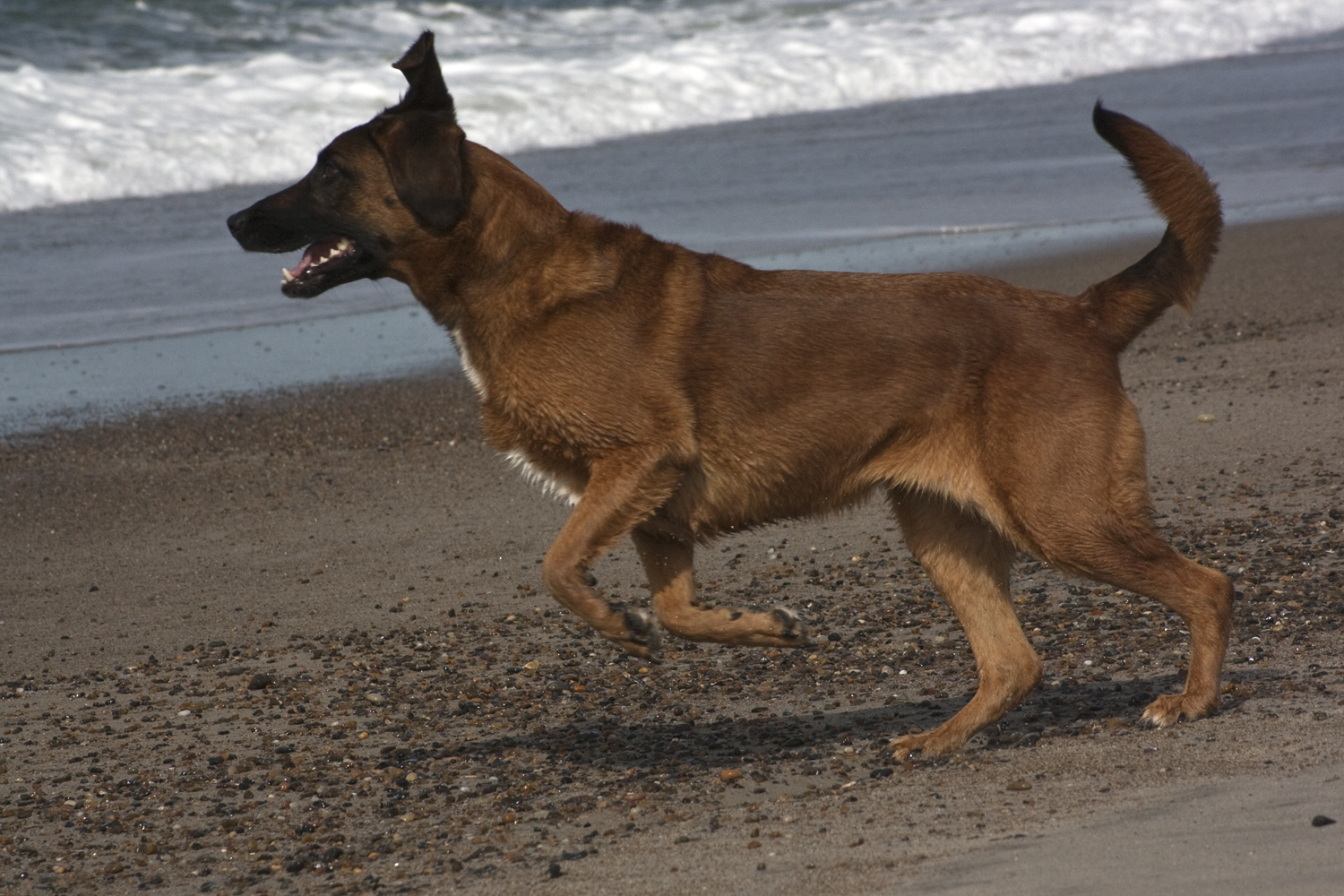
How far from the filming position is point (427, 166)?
175 inches

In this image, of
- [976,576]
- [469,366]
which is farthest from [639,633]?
[976,576]

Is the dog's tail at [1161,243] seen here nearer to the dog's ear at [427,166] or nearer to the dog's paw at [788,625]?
the dog's paw at [788,625]

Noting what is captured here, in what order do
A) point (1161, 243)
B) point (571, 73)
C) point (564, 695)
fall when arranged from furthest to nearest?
1. point (571, 73)
2. point (564, 695)
3. point (1161, 243)

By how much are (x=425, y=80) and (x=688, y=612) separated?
1.77 metres

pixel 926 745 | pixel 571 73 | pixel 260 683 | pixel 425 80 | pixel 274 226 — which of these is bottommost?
pixel 571 73

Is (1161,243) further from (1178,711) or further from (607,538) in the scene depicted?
(607,538)

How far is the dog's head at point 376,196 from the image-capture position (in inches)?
175

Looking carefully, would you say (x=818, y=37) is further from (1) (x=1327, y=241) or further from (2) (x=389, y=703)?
(2) (x=389, y=703)

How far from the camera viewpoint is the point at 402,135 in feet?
14.7

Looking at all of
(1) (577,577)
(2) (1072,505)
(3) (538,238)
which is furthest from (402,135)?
(2) (1072,505)

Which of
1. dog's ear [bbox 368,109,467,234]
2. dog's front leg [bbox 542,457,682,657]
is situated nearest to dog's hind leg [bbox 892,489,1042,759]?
dog's front leg [bbox 542,457,682,657]

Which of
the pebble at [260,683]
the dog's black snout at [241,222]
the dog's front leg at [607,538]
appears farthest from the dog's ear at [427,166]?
the pebble at [260,683]

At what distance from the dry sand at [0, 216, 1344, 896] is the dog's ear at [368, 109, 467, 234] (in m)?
1.62

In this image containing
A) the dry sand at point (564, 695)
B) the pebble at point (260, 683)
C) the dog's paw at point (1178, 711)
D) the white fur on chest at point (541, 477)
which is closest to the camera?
the dry sand at point (564, 695)
